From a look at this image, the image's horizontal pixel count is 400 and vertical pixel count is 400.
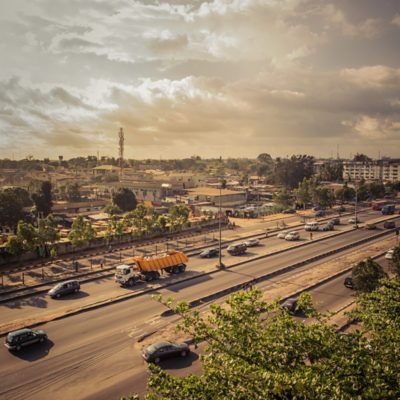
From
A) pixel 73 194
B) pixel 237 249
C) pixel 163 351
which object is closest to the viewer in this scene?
pixel 163 351

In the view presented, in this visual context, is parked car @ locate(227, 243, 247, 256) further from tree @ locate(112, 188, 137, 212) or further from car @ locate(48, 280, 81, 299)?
tree @ locate(112, 188, 137, 212)

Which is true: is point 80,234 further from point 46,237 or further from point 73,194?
point 73,194

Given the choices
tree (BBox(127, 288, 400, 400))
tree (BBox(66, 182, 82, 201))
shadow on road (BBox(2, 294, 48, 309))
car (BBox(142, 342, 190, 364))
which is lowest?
shadow on road (BBox(2, 294, 48, 309))

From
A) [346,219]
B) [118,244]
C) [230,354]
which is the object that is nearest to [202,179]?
[346,219]

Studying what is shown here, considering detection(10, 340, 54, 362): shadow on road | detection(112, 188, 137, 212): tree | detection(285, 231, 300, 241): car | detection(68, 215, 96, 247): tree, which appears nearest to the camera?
detection(10, 340, 54, 362): shadow on road

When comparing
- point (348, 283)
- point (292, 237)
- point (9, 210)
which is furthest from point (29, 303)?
point (292, 237)

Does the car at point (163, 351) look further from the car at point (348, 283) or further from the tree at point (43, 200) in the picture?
the tree at point (43, 200)

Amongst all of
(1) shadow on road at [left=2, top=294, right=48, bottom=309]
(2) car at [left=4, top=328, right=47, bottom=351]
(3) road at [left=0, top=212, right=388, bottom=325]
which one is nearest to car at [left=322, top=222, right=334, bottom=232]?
(3) road at [left=0, top=212, right=388, bottom=325]

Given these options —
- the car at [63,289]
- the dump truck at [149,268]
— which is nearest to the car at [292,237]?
the dump truck at [149,268]
